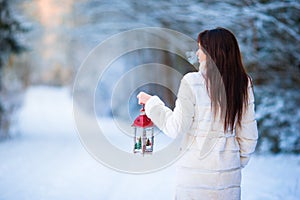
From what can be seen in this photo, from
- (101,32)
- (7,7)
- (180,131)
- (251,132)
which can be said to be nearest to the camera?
(180,131)

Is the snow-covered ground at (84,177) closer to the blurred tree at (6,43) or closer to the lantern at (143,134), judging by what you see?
the blurred tree at (6,43)

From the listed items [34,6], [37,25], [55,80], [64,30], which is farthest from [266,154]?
[55,80]

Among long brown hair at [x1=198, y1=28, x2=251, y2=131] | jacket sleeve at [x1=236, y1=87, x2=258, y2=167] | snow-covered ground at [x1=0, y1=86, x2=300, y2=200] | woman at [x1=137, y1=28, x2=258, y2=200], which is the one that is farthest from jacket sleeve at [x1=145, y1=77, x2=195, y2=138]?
snow-covered ground at [x1=0, y1=86, x2=300, y2=200]

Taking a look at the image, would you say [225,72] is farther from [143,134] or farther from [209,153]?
[143,134]

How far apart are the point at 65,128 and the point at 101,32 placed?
97.0 inches

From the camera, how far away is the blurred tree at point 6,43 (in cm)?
679

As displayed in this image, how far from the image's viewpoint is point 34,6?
962 centimetres

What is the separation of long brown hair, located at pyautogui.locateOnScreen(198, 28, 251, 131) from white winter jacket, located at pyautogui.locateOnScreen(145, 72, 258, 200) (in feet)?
0.15

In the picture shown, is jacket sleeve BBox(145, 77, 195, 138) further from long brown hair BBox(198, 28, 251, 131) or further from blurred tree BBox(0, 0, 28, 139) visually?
blurred tree BBox(0, 0, 28, 139)

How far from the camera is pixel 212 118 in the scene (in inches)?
72.3

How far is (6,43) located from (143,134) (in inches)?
220

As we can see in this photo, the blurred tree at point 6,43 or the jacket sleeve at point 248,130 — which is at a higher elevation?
the jacket sleeve at point 248,130

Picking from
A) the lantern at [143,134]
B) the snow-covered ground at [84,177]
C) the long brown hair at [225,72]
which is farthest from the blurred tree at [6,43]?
the long brown hair at [225,72]

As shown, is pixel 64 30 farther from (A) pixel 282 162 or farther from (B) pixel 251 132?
(B) pixel 251 132
